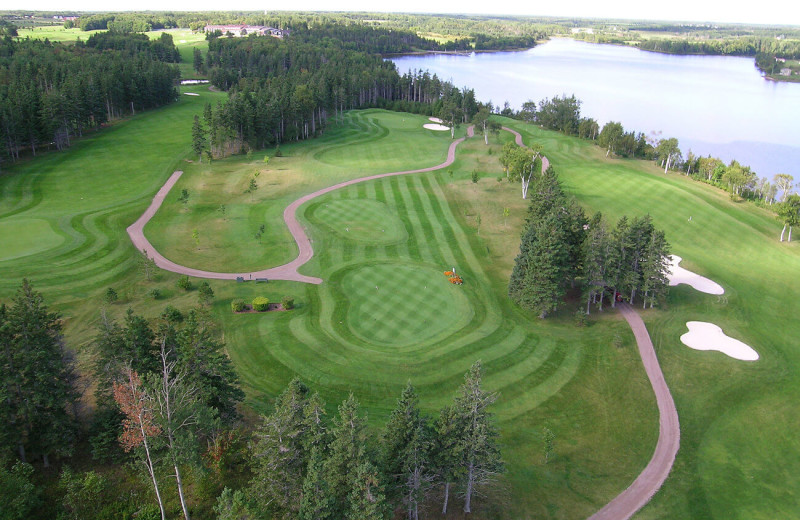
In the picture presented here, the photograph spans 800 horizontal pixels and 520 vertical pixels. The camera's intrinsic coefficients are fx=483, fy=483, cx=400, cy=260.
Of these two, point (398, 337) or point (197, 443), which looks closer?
point (197, 443)

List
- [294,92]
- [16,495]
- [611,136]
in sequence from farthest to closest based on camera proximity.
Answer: [611,136], [294,92], [16,495]

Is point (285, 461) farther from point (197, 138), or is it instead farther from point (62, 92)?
point (62, 92)

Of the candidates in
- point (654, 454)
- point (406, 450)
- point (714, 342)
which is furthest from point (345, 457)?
point (714, 342)

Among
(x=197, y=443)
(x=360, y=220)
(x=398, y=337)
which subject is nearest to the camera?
(x=197, y=443)

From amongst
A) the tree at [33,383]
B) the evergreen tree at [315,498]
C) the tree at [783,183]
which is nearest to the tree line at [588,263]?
the evergreen tree at [315,498]

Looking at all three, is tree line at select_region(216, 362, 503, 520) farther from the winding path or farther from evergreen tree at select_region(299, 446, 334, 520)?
the winding path

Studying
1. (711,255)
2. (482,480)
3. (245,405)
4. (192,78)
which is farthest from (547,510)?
(192,78)

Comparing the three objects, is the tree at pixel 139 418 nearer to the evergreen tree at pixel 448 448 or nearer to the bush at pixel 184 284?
the evergreen tree at pixel 448 448
